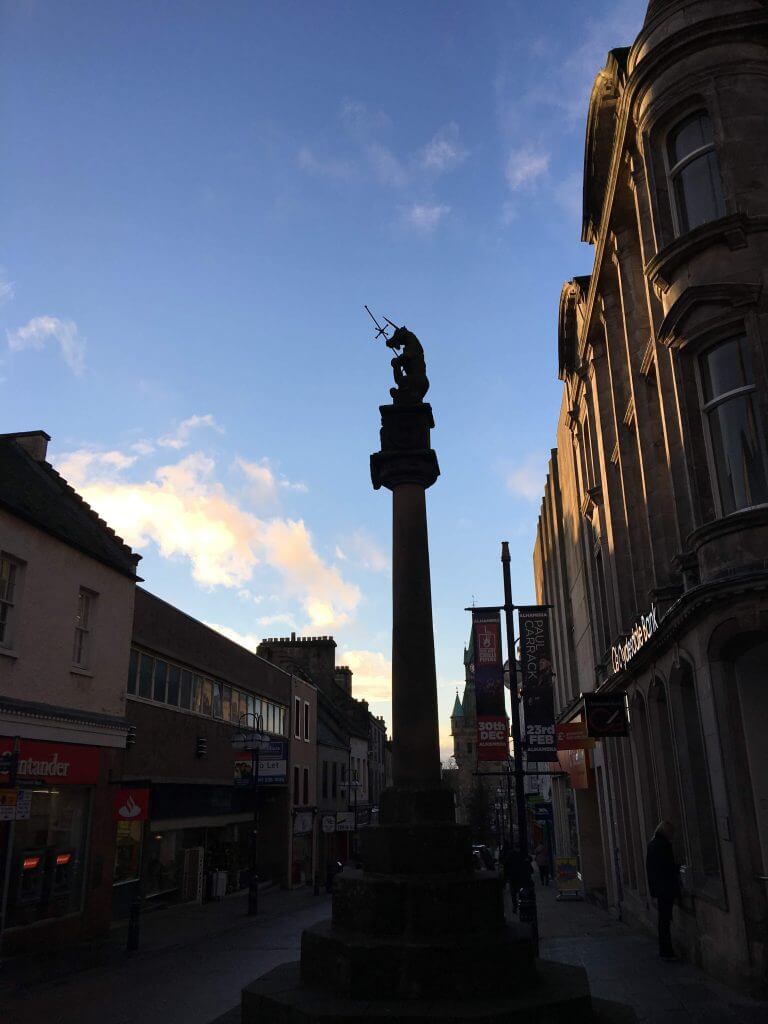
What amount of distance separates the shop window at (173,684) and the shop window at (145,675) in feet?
4.57

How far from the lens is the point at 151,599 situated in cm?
2317

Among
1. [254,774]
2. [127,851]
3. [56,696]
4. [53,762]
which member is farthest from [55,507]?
[254,774]

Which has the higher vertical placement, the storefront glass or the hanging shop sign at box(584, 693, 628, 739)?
the hanging shop sign at box(584, 693, 628, 739)

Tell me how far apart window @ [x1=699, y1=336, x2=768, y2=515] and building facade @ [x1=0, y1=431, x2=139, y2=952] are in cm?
1198

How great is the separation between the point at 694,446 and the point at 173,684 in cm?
1810

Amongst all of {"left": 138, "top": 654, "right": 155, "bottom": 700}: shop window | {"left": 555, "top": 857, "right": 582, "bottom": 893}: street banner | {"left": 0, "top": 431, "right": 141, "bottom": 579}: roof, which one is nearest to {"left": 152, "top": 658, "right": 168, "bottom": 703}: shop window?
{"left": 138, "top": 654, "right": 155, "bottom": 700}: shop window

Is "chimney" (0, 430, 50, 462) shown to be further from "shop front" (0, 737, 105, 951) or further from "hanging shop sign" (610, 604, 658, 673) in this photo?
"hanging shop sign" (610, 604, 658, 673)

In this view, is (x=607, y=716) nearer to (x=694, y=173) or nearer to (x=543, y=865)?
(x=694, y=173)

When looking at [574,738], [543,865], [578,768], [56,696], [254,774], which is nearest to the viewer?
[56,696]

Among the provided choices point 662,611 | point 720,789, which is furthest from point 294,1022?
point 662,611

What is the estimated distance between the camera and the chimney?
21047 millimetres

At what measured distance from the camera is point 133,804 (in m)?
18.2

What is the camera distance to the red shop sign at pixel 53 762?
15.5 m

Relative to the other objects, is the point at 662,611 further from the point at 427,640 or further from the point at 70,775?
the point at 70,775
